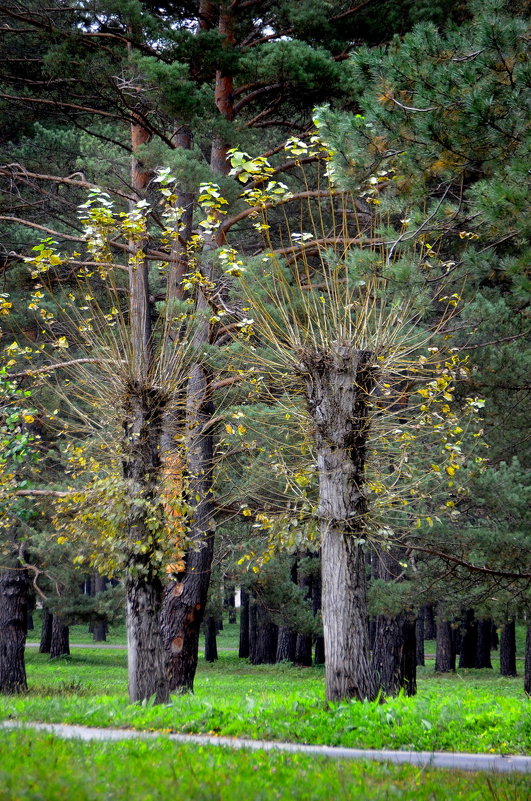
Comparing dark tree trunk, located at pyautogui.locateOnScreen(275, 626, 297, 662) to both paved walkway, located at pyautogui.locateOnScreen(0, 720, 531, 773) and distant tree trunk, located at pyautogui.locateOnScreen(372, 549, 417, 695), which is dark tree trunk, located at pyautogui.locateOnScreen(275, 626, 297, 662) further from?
paved walkway, located at pyautogui.locateOnScreen(0, 720, 531, 773)

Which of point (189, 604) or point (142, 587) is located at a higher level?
point (142, 587)

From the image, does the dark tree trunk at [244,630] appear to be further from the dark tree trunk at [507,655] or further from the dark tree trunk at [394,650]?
the dark tree trunk at [394,650]

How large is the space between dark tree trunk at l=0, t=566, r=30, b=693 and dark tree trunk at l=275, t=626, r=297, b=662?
1450cm

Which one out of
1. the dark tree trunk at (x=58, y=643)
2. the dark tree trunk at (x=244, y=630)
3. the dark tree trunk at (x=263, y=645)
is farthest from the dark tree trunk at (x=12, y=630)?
the dark tree trunk at (x=244, y=630)

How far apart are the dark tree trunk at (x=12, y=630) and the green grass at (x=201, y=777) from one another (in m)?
12.4

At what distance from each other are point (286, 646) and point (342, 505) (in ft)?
77.1

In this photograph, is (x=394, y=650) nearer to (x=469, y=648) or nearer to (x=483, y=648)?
(x=469, y=648)

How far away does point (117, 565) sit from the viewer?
9.79 meters

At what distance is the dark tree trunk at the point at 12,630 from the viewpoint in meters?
17.9

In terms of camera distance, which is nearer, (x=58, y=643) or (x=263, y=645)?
(x=58, y=643)

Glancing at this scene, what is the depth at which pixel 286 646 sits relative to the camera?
3106cm

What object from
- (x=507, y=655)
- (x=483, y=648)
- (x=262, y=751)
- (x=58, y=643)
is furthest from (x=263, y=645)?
(x=262, y=751)

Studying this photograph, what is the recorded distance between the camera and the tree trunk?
8.91 m

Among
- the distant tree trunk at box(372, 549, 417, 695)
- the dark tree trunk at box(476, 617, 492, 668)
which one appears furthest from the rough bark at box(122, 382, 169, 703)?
the dark tree trunk at box(476, 617, 492, 668)
